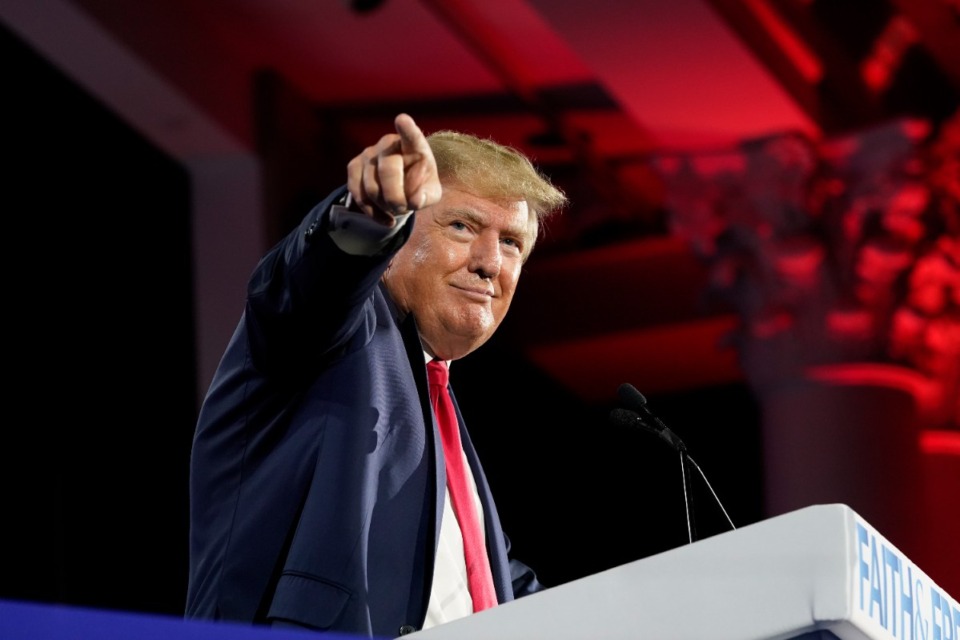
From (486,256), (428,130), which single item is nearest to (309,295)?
(486,256)

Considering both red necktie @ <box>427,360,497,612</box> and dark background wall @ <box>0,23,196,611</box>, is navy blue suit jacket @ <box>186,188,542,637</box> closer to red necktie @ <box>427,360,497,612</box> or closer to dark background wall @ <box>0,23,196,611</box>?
red necktie @ <box>427,360,497,612</box>

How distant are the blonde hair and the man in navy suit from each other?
0.25 metres

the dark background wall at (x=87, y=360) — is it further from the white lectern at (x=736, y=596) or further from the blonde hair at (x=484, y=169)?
the white lectern at (x=736, y=596)

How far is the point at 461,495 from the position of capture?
1.89 metres

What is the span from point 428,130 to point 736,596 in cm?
615

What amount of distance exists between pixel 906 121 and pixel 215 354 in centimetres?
288

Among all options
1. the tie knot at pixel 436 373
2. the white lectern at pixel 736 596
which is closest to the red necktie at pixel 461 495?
the tie knot at pixel 436 373

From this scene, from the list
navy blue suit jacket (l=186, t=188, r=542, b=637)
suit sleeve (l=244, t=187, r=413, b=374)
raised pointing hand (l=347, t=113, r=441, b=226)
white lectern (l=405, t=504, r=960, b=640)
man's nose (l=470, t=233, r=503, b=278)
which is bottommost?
white lectern (l=405, t=504, r=960, b=640)

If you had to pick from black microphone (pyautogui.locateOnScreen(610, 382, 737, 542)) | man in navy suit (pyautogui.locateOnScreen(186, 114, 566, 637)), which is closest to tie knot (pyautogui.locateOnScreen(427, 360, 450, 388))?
man in navy suit (pyautogui.locateOnScreen(186, 114, 566, 637))

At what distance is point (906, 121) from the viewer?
5.74m

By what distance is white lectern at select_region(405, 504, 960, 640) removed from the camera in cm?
112

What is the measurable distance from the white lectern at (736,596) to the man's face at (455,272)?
2.87 ft

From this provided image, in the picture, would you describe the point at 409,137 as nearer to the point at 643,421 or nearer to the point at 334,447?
the point at 334,447

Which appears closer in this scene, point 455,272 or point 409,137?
point 409,137
